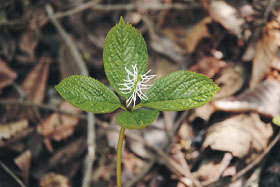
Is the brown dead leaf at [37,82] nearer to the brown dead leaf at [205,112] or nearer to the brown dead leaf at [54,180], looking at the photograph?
the brown dead leaf at [54,180]

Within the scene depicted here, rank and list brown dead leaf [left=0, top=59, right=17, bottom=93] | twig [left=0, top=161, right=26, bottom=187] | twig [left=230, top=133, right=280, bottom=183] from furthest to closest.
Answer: brown dead leaf [left=0, top=59, right=17, bottom=93], twig [left=0, top=161, right=26, bottom=187], twig [left=230, top=133, right=280, bottom=183]

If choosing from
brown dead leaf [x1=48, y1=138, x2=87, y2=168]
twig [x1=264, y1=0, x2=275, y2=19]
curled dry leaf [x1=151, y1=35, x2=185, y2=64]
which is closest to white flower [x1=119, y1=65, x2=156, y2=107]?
brown dead leaf [x1=48, y1=138, x2=87, y2=168]

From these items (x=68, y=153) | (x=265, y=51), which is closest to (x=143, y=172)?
(x=68, y=153)

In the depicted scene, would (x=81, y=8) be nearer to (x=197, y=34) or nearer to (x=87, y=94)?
(x=197, y=34)

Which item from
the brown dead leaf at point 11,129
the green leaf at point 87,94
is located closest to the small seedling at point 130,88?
the green leaf at point 87,94

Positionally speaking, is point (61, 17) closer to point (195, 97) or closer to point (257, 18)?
point (257, 18)

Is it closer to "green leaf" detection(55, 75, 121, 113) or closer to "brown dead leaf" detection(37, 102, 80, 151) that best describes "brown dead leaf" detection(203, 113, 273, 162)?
"green leaf" detection(55, 75, 121, 113)
